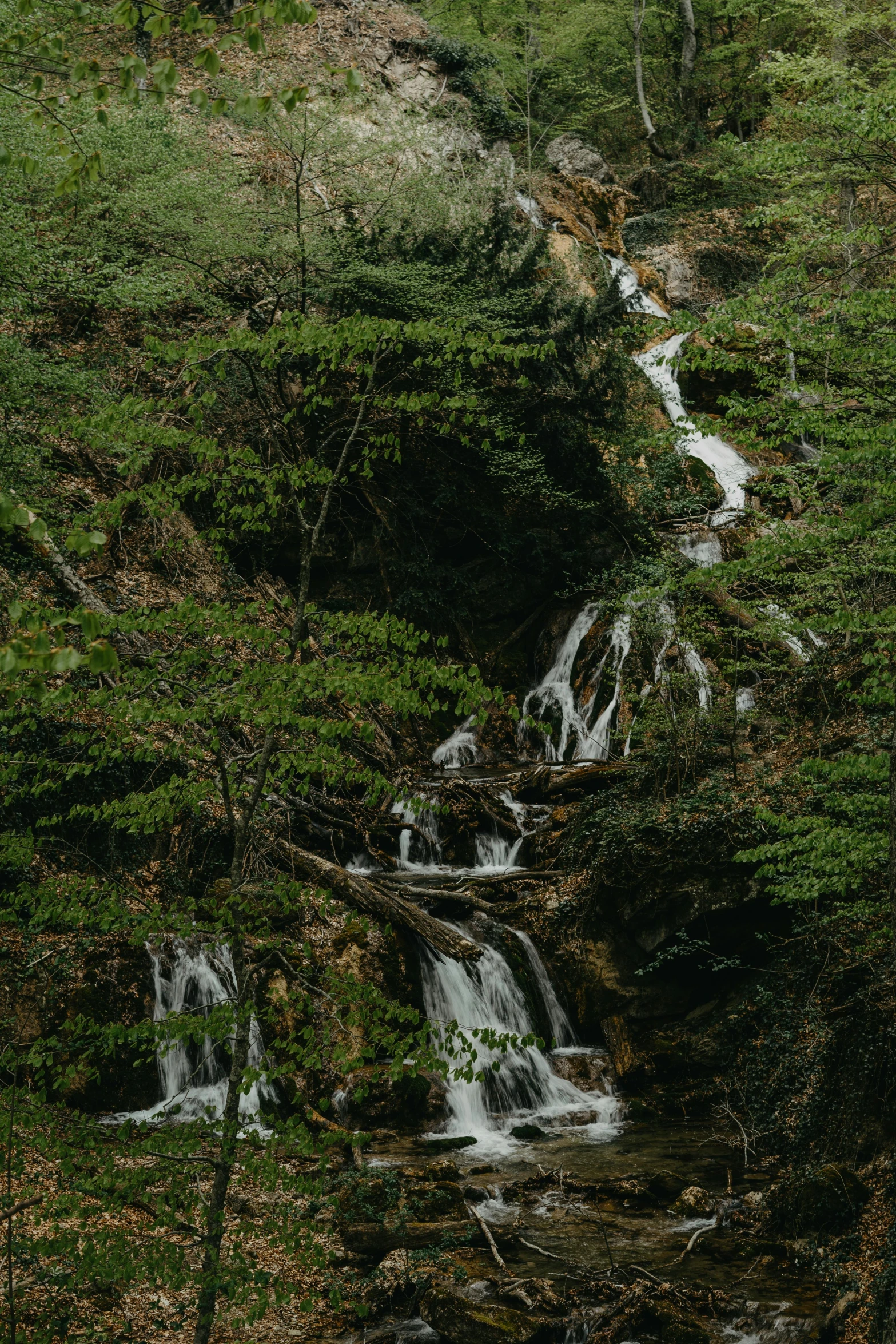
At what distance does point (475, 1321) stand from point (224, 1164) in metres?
2.91

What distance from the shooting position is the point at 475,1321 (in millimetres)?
5758

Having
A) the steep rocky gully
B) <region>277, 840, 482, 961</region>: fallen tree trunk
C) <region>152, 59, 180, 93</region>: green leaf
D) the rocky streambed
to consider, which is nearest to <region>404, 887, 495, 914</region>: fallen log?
the steep rocky gully

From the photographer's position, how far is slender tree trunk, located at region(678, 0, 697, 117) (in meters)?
29.7

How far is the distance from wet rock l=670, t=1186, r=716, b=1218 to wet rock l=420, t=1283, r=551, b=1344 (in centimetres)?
190

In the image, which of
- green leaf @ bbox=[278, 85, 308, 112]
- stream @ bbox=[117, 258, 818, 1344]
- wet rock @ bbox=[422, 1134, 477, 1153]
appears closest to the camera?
green leaf @ bbox=[278, 85, 308, 112]

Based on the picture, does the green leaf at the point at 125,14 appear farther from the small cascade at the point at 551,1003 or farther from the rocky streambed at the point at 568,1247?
the small cascade at the point at 551,1003

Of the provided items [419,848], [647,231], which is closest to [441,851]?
[419,848]

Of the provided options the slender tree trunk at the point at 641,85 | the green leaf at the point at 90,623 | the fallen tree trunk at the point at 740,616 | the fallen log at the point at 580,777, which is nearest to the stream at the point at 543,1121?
the fallen log at the point at 580,777

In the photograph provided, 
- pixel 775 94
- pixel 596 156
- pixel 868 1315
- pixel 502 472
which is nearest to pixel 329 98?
pixel 502 472

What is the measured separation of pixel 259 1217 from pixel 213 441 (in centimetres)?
594

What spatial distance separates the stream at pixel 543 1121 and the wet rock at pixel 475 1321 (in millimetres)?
202

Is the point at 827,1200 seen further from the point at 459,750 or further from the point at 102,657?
the point at 459,750

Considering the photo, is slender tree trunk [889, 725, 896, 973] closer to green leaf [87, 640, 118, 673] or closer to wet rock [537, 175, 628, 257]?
green leaf [87, 640, 118, 673]

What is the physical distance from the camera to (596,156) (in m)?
27.5
